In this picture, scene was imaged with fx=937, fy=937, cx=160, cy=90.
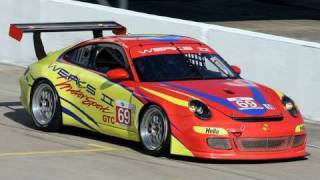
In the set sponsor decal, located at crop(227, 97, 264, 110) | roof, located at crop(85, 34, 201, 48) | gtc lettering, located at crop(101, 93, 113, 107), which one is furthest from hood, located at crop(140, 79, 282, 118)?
roof, located at crop(85, 34, 201, 48)

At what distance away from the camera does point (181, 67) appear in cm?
1145

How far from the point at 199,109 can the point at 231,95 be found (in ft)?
1.70

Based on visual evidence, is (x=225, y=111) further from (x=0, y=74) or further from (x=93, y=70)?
(x=0, y=74)

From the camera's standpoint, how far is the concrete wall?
45.9 feet

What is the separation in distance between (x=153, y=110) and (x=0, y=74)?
8.00 meters

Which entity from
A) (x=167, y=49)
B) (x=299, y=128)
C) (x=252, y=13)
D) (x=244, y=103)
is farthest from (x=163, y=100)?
(x=252, y=13)

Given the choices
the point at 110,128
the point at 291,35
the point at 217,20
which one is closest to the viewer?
the point at 110,128

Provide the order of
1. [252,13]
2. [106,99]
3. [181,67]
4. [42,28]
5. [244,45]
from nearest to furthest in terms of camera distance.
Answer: [106,99] → [181,67] → [42,28] → [244,45] → [252,13]

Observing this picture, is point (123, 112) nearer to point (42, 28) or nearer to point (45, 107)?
point (45, 107)

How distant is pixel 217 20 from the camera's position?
28.7 meters

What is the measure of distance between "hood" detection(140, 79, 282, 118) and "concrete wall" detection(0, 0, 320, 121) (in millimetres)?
2908

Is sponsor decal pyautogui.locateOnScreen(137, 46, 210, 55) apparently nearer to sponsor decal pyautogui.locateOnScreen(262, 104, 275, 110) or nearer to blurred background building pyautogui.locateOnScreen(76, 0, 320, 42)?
sponsor decal pyautogui.locateOnScreen(262, 104, 275, 110)

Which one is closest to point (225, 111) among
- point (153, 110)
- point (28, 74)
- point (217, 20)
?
point (153, 110)

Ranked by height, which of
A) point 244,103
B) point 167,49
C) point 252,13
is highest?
point 167,49
